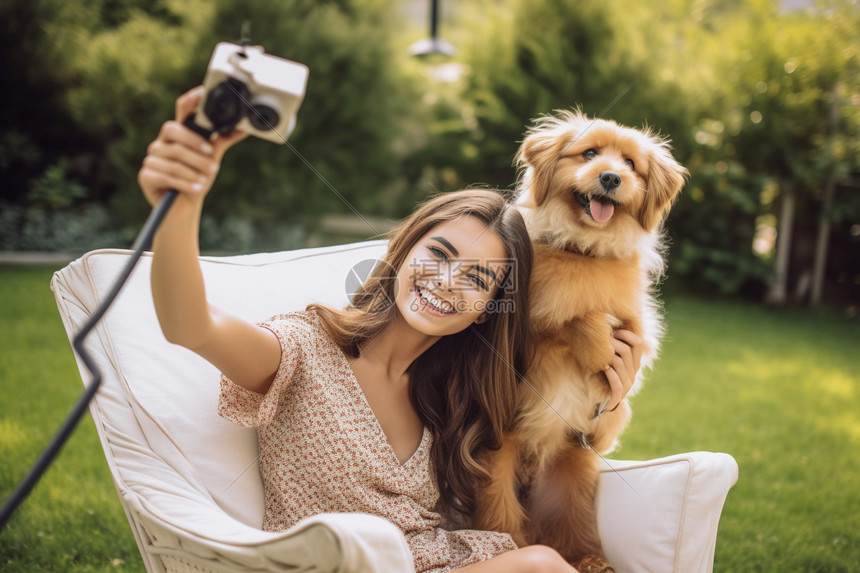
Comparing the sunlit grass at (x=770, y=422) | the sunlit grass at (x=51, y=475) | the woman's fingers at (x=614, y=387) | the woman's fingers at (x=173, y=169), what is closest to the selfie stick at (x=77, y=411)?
the woman's fingers at (x=173, y=169)

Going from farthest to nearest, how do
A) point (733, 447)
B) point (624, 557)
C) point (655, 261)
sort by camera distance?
point (733, 447) < point (655, 261) < point (624, 557)

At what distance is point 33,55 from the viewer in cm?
781

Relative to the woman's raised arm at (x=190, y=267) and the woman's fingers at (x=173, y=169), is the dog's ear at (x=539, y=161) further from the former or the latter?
the woman's fingers at (x=173, y=169)

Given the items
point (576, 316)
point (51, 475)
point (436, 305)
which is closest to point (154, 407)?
point (436, 305)

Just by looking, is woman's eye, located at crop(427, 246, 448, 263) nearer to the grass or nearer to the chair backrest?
the chair backrest

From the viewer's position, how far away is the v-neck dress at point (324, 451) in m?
1.66

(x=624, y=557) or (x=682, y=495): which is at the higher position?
(x=682, y=495)

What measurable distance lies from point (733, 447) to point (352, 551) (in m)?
3.59

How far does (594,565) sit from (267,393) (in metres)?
1.02

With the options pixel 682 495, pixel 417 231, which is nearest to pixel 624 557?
pixel 682 495

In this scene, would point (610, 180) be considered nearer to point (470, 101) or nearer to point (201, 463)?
point (201, 463)

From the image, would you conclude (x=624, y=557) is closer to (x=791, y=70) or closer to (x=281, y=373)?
(x=281, y=373)

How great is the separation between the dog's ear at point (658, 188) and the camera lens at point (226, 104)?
1.36 m

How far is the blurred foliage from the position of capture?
23.1ft
